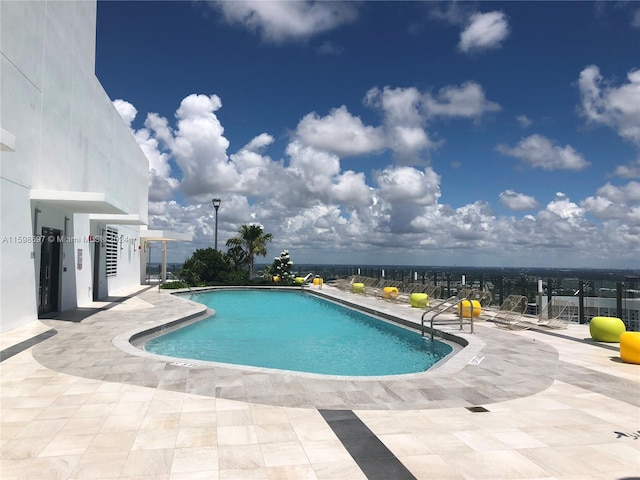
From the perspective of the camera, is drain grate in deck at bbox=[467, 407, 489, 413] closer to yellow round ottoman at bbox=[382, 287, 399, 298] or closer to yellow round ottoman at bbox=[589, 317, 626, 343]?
yellow round ottoman at bbox=[589, 317, 626, 343]

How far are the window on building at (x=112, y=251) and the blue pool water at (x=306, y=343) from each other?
6.26m

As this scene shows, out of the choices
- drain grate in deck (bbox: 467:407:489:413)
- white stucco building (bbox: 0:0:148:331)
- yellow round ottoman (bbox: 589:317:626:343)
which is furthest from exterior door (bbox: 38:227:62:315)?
yellow round ottoman (bbox: 589:317:626:343)

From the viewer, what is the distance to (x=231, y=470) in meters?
3.41

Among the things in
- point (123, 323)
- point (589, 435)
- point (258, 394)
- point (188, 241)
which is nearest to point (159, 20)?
point (123, 323)

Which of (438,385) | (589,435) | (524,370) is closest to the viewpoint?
(589,435)

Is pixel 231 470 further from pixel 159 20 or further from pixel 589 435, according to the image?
pixel 159 20

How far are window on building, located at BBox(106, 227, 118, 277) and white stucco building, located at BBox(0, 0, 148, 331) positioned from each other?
2.29 feet

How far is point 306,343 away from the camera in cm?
1086

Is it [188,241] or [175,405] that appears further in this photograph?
[188,241]

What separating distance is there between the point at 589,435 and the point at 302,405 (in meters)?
2.97

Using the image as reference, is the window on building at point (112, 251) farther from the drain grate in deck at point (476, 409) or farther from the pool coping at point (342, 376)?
the drain grate in deck at point (476, 409)

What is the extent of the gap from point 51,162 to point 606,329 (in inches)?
Result: 572

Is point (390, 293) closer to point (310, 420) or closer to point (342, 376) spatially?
point (342, 376)

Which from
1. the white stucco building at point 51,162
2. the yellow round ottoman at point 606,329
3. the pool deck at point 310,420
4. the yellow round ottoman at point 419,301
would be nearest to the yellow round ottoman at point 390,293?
the yellow round ottoman at point 419,301
